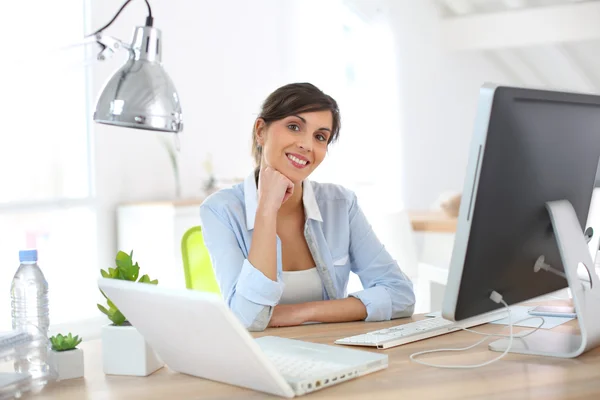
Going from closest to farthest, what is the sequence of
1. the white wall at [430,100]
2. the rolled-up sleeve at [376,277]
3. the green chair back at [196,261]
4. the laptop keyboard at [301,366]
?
the laptop keyboard at [301,366] < the rolled-up sleeve at [376,277] < the green chair back at [196,261] < the white wall at [430,100]

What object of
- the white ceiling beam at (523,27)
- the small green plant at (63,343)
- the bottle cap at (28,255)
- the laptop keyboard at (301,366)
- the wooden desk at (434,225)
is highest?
the white ceiling beam at (523,27)

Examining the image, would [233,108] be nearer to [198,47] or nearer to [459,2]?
[198,47]

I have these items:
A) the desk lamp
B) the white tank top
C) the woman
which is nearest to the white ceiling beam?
the woman

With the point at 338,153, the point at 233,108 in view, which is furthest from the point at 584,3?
the point at 233,108

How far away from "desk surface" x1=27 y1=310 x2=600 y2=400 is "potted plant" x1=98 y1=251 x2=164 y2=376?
17mm

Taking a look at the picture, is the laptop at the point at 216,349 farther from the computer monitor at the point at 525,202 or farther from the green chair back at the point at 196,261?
the green chair back at the point at 196,261

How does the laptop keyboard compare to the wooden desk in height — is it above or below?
above

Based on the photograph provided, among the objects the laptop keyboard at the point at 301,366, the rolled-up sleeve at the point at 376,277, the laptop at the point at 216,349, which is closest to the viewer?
the laptop at the point at 216,349

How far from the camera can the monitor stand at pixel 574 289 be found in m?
1.43

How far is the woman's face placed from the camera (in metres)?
2.19

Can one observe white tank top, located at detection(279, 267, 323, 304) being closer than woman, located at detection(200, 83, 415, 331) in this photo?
No

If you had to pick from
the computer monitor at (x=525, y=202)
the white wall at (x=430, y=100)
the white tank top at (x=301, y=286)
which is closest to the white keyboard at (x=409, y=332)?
the computer monitor at (x=525, y=202)

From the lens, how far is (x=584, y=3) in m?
6.76

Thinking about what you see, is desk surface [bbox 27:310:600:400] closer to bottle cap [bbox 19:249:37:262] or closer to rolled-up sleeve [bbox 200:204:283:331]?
bottle cap [bbox 19:249:37:262]
